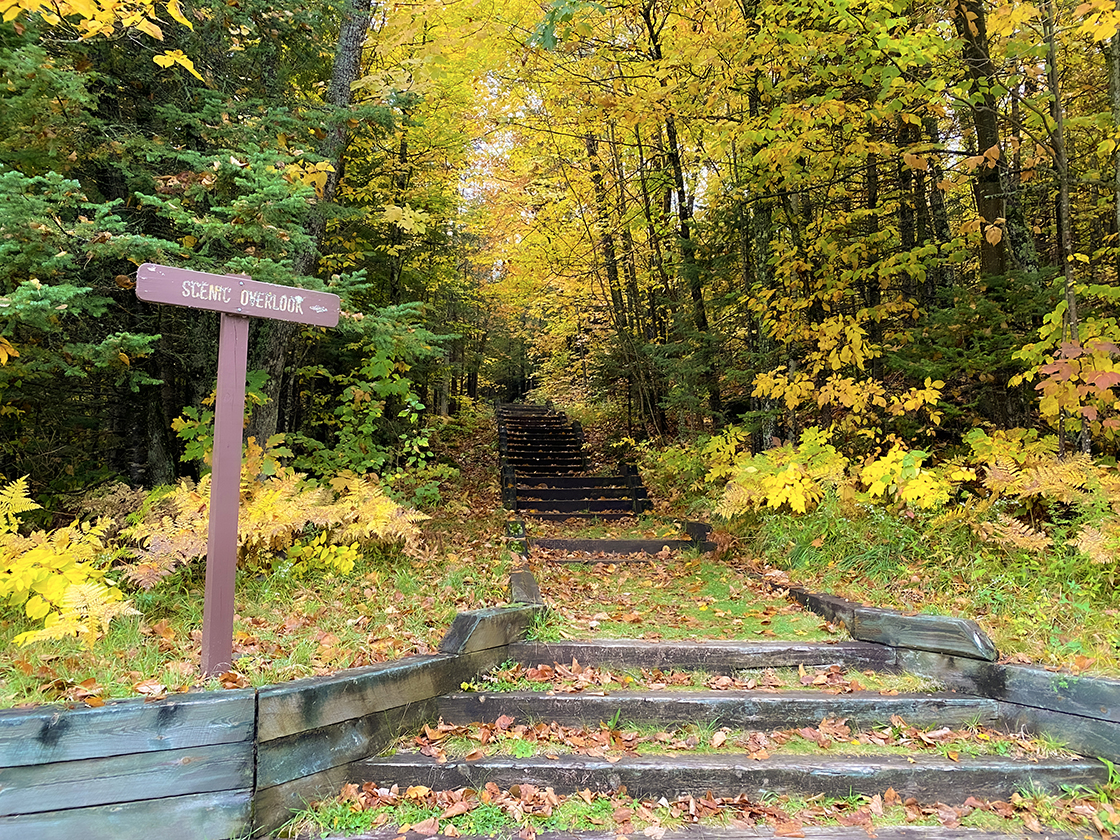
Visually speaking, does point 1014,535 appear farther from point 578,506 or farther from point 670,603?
point 578,506

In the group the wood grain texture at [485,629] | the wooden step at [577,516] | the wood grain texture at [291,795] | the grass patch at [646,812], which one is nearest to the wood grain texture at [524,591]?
the wood grain texture at [485,629]

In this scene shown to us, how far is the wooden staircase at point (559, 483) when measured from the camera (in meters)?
10.7

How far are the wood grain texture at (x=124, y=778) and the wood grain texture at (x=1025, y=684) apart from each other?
4.32m

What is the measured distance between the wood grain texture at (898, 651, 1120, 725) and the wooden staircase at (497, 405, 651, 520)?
20.5ft

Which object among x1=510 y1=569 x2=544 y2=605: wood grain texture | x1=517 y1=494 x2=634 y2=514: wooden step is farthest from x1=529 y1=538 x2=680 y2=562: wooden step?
x1=510 y1=569 x2=544 y2=605: wood grain texture

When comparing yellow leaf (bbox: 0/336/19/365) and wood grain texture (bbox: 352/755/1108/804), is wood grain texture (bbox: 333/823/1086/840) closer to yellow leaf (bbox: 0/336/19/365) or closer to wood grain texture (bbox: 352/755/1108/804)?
wood grain texture (bbox: 352/755/1108/804)

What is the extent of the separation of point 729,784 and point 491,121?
36.4 feet

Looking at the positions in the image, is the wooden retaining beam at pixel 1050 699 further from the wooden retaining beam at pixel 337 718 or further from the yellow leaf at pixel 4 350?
the yellow leaf at pixel 4 350

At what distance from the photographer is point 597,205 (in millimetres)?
12172

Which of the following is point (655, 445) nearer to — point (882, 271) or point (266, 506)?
point (882, 271)

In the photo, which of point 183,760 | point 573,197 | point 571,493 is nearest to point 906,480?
point 183,760

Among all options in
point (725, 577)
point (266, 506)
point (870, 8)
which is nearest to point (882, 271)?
point (870, 8)

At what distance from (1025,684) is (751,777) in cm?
194

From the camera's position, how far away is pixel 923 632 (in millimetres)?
4336
